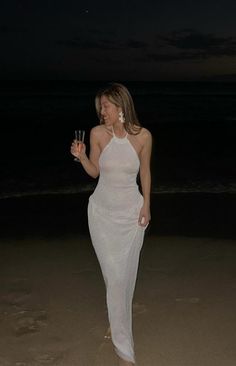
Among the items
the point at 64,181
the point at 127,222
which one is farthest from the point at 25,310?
the point at 64,181

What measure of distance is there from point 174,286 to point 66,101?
4032 cm

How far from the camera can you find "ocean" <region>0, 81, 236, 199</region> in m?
13.1

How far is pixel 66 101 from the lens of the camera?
1759 inches

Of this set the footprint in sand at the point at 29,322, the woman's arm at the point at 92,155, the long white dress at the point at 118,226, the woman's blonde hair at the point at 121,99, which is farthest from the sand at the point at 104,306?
the woman's blonde hair at the point at 121,99

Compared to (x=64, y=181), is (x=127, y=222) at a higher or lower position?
higher

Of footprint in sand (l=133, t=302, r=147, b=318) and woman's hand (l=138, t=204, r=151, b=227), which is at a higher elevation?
woman's hand (l=138, t=204, r=151, b=227)

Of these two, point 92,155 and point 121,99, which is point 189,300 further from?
point 121,99

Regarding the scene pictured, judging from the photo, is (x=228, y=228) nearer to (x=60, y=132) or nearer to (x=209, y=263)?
(x=209, y=263)

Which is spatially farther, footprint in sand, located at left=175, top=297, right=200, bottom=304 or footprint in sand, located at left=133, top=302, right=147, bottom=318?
footprint in sand, located at left=175, top=297, right=200, bottom=304

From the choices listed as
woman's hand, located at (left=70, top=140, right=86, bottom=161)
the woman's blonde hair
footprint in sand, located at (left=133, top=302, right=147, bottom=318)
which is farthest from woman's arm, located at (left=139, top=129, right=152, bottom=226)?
footprint in sand, located at (left=133, top=302, right=147, bottom=318)

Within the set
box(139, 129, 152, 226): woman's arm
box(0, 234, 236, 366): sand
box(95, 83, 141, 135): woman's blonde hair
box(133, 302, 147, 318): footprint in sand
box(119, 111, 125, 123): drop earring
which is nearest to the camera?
box(95, 83, 141, 135): woman's blonde hair

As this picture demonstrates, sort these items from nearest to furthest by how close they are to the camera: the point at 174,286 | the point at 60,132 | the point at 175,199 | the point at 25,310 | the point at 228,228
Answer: the point at 25,310 → the point at 174,286 → the point at 228,228 → the point at 175,199 → the point at 60,132

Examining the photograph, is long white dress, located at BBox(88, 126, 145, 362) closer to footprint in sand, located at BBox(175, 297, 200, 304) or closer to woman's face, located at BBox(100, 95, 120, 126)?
woman's face, located at BBox(100, 95, 120, 126)

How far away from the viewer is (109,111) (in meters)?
3.69
